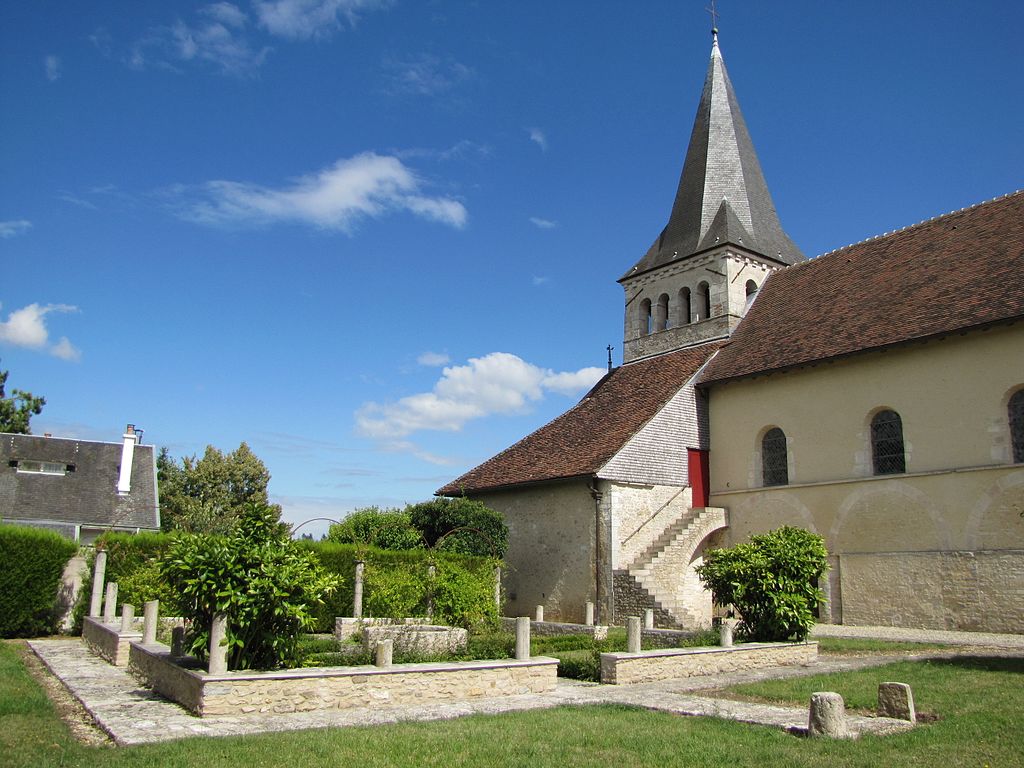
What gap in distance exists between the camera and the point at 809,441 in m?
22.0

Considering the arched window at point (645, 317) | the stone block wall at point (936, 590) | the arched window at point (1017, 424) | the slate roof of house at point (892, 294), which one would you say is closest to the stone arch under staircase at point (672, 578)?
the stone block wall at point (936, 590)

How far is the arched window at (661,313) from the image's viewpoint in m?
30.3

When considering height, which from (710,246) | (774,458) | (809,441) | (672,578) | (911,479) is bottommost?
(672,578)

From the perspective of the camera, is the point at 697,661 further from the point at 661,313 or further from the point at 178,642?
the point at 661,313

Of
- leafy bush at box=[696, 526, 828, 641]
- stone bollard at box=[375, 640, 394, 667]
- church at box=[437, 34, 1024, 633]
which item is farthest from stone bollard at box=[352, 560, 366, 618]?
stone bollard at box=[375, 640, 394, 667]

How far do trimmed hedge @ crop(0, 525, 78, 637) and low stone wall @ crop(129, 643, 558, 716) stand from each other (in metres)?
9.42

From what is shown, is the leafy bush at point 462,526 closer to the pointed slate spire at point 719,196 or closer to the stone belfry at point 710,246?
the stone belfry at point 710,246

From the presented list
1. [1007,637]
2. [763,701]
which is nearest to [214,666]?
[763,701]

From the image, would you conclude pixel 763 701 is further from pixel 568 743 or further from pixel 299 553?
pixel 299 553

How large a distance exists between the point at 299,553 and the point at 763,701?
6.23m

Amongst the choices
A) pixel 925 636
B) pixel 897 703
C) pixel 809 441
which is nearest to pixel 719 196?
pixel 809 441

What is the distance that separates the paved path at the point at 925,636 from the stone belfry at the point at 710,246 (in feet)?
37.3

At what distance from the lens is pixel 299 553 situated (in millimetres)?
10656

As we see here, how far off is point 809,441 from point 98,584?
60.4 ft
